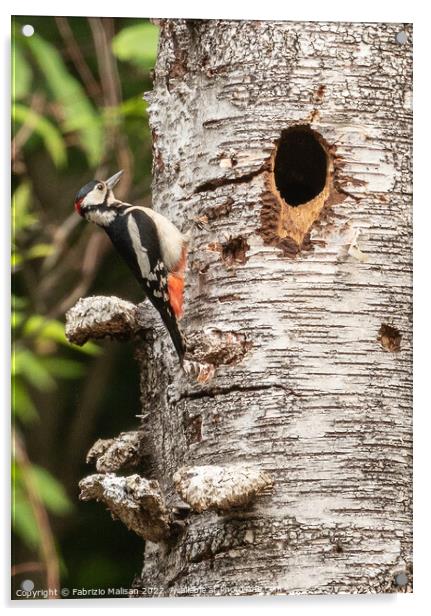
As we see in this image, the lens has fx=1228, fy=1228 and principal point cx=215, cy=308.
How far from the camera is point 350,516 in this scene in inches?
100

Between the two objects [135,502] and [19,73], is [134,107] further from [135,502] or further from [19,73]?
[135,502]

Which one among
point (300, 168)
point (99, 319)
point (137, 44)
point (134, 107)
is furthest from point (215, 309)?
point (137, 44)

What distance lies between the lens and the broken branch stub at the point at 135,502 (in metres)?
2.49

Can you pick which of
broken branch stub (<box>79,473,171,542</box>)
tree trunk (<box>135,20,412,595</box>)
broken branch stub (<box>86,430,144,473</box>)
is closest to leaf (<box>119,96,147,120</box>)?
tree trunk (<box>135,20,412,595</box>)

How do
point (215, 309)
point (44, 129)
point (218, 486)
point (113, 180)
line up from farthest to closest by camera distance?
point (113, 180) → point (44, 129) → point (215, 309) → point (218, 486)

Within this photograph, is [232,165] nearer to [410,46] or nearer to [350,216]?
[350,216]

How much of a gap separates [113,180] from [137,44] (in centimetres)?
31

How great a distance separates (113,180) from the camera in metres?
2.82

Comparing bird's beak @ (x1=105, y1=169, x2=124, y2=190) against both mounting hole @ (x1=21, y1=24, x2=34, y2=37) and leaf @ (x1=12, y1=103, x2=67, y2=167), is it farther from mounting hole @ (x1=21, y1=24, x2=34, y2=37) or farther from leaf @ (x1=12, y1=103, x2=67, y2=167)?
mounting hole @ (x1=21, y1=24, x2=34, y2=37)

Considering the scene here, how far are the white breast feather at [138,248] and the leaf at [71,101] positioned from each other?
168mm

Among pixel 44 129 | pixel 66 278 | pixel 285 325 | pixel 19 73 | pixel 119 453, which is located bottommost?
pixel 119 453

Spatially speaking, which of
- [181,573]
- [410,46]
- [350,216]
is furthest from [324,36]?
[181,573]

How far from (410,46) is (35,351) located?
42.2 inches

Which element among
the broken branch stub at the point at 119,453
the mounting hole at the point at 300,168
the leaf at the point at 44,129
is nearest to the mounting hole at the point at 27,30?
the leaf at the point at 44,129
